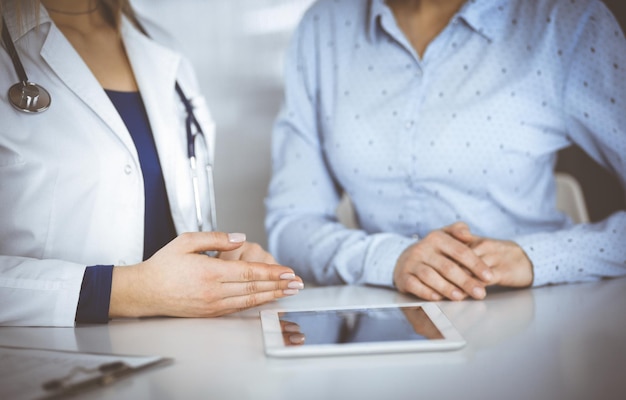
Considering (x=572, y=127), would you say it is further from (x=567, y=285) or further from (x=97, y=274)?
(x=97, y=274)

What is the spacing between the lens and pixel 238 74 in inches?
74.0

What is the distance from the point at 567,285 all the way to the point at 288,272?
20.7 inches

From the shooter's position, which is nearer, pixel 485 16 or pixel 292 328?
pixel 292 328

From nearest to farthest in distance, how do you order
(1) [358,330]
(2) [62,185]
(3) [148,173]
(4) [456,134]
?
(1) [358,330] < (2) [62,185] < (3) [148,173] < (4) [456,134]

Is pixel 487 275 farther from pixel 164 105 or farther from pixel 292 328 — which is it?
pixel 164 105

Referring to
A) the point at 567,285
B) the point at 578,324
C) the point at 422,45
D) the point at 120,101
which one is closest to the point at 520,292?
the point at 567,285

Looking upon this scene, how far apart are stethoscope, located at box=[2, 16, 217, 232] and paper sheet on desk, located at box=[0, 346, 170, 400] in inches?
15.6

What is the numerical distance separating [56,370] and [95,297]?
0.23 metres

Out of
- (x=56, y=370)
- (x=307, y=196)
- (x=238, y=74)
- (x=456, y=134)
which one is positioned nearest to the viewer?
(x=56, y=370)

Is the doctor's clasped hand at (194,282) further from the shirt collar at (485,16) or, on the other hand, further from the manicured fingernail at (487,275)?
the shirt collar at (485,16)

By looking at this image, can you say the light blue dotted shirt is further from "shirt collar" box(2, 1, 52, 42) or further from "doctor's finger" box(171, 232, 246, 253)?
"shirt collar" box(2, 1, 52, 42)

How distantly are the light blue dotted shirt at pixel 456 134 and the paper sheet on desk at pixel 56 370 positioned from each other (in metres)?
0.56

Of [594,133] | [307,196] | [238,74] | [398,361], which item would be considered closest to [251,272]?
[398,361]

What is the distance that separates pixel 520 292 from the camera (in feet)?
3.36
